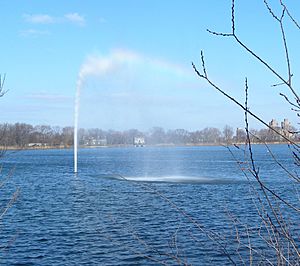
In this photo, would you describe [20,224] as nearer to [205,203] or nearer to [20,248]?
[20,248]

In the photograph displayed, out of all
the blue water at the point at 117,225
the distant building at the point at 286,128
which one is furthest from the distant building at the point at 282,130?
the blue water at the point at 117,225

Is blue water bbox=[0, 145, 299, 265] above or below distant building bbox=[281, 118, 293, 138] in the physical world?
below

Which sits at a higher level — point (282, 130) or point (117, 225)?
point (282, 130)

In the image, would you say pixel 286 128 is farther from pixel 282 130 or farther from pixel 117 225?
pixel 117 225

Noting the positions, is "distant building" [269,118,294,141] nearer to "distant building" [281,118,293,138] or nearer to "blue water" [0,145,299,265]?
"distant building" [281,118,293,138]

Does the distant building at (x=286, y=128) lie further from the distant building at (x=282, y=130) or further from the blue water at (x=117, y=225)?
the blue water at (x=117, y=225)

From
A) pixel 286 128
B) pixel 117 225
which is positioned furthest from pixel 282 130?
pixel 117 225

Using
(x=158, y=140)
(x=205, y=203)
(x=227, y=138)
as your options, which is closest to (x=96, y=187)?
(x=205, y=203)

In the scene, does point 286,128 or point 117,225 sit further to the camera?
point 117,225

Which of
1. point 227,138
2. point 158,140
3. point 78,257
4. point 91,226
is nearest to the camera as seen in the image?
point 227,138

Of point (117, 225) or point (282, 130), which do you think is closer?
point (282, 130)

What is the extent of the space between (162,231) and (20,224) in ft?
18.4

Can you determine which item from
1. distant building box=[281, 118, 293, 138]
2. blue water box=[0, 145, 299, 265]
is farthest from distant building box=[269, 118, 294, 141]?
blue water box=[0, 145, 299, 265]

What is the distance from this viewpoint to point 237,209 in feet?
67.1
